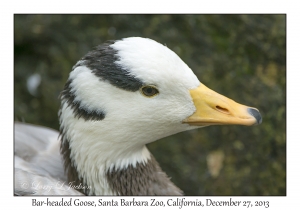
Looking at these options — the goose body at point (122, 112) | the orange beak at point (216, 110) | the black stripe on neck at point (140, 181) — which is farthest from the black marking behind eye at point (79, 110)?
the orange beak at point (216, 110)

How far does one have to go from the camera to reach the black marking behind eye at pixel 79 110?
233 cm

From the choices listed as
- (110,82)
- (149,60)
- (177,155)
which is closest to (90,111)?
(110,82)

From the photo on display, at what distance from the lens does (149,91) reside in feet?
7.47

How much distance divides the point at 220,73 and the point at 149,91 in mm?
1715

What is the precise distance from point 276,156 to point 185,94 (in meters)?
1.78

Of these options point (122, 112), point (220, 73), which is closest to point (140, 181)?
point (122, 112)

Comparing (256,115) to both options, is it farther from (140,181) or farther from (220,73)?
(220,73)

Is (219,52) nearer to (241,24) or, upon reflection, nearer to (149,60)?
(241,24)

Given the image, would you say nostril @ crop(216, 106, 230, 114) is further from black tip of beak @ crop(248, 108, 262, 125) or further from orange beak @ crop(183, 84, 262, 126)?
black tip of beak @ crop(248, 108, 262, 125)

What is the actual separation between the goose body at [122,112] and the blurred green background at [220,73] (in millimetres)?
1405

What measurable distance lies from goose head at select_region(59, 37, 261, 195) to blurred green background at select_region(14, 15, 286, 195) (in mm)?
1498

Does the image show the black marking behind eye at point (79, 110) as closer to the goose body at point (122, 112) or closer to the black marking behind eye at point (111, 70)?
the goose body at point (122, 112)
